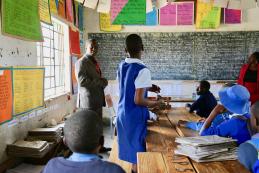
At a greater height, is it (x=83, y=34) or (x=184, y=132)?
(x=83, y=34)

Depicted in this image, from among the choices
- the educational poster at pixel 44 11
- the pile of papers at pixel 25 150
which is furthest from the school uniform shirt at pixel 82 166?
the educational poster at pixel 44 11

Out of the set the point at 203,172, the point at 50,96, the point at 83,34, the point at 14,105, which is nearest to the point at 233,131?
the point at 203,172

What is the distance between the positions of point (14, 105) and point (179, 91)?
347 cm

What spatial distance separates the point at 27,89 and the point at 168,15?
10.7 ft

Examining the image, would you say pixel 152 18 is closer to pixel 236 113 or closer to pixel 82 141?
pixel 236 113

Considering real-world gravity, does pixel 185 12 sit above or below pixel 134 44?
above

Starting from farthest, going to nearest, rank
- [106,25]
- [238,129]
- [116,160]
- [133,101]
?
[106,25], [116,160], [133,101], [238,129]

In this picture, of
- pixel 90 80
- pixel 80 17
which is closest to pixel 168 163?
pixel 90 80

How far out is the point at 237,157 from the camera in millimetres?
1529

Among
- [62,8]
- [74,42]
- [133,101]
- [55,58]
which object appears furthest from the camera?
[74,42]

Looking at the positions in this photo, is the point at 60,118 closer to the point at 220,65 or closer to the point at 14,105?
the point at 14,105

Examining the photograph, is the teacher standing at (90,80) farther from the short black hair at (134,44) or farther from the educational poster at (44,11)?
the short black hair at (134,44)

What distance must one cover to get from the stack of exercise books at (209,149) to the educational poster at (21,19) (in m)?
1.83

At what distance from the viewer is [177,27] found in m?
5.48
